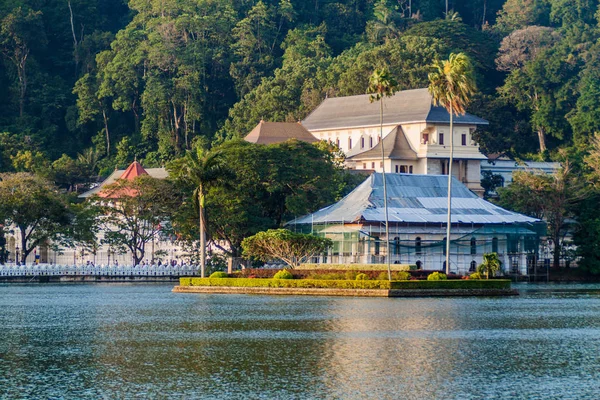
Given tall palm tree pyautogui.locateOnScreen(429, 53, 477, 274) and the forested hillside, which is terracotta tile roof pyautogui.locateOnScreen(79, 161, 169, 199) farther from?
tall palm tree pyautogui.locateOnScreen(429, 53, 477, 274)

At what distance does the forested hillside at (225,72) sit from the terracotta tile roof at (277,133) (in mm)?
10723

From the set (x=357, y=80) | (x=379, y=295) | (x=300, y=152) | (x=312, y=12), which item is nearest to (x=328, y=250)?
(x=300, y=152)

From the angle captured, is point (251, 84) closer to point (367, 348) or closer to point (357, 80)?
point (357, 80)

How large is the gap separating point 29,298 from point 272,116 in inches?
3289

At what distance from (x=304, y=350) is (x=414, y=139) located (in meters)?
96.1

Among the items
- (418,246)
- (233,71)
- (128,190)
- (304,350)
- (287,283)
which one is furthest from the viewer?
(233,71)

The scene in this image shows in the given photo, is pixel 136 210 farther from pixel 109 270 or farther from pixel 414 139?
pixel 414 139

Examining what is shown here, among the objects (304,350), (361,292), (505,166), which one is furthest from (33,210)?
(304,350)

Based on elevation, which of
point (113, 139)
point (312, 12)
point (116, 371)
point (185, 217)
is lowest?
point (116, 371)

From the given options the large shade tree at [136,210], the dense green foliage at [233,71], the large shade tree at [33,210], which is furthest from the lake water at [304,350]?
the dense green foliage at [233,71]

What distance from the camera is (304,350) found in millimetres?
49156

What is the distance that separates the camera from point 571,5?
199000mm

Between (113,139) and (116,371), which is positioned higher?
(113,139)

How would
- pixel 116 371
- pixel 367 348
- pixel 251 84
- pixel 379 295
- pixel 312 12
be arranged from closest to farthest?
pixel 116 371
pixel 367 348
pixel 379 295
pixel 251 84
pixel 312 12
